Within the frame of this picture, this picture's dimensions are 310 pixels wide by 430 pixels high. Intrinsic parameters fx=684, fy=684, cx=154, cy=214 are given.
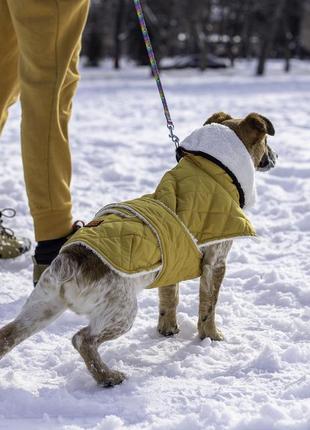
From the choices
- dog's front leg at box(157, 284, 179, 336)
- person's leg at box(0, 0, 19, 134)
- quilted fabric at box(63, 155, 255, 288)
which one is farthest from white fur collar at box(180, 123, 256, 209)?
person's leg at box(0, 0, 19, 134)

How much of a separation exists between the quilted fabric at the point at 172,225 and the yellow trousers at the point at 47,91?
2.44ft

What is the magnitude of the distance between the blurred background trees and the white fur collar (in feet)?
100

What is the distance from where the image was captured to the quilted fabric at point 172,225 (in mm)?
2859

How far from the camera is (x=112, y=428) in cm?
240

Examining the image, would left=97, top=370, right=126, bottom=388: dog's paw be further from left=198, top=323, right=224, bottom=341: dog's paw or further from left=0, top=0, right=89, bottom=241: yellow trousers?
left=0, top=0, right=89, bottom=241: yellow trousers

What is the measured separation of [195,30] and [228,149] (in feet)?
133

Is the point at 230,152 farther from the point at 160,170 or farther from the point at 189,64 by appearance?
the point at 189,64

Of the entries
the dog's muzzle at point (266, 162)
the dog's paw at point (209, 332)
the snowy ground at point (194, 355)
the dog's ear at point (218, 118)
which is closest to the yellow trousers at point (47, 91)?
the snowy ground at point (194, 355)

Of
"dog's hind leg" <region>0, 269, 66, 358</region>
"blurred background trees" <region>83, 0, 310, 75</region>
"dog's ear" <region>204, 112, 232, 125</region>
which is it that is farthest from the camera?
"blurred background trees" <region>83, 0, 310, 75</region>

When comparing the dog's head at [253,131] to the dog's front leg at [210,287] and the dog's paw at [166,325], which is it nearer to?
the dog's front leg at [210,287]

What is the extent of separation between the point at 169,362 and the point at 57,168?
1.33 meters

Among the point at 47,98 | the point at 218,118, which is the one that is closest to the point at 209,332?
the point at 218,118

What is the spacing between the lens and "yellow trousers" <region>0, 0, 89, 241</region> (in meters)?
3.60

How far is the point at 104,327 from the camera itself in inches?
111
